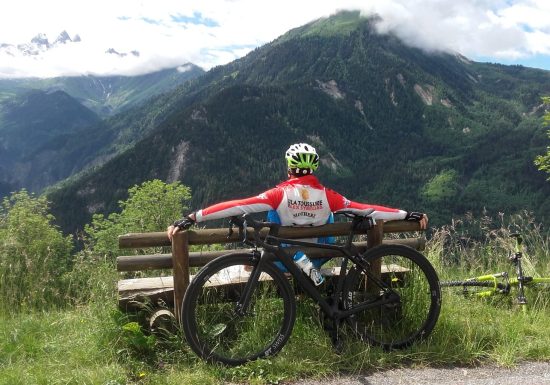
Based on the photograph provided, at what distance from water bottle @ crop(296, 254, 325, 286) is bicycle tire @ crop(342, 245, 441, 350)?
365mm

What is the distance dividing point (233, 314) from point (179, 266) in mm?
783

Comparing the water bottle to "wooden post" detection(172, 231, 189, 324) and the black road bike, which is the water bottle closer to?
the black road bike

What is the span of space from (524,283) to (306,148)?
13.5ft

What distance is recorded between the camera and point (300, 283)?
551cm

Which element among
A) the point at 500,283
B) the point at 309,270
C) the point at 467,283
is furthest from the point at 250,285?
the point at 500,283

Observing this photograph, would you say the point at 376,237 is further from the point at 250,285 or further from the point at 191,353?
the point at 191,353

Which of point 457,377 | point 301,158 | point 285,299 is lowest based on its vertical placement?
point 457,377

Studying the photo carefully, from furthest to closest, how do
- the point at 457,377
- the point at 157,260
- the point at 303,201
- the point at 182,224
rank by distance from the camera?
the point at 303,201
the point at 157,260
the point at 182,224
the point at 457,377

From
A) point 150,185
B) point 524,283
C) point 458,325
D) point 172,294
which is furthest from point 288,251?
point 150,185

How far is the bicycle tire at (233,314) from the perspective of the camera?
16.6 feet

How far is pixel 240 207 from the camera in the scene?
537 cm

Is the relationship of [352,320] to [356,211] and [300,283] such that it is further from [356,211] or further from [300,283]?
[356,211]

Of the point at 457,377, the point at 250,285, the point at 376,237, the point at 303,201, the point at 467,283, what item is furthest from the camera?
the point at 467,283

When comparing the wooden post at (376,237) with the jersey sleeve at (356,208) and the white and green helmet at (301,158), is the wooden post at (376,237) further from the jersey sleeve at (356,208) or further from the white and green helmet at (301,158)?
the white and green helmet at (301,158)
